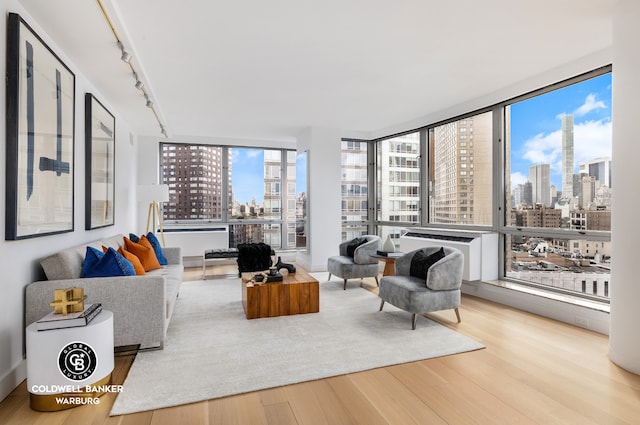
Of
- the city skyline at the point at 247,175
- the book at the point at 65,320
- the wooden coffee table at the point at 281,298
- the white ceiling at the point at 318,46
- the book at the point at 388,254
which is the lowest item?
the wooden coffee table at the point at 281,298

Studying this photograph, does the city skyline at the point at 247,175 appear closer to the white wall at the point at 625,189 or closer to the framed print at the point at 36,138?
the framed print at the point at 36,138

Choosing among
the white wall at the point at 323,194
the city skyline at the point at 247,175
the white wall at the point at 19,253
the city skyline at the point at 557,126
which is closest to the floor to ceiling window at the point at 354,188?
the white wall at the point at 323,194

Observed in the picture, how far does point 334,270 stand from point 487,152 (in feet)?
Result: 9.61

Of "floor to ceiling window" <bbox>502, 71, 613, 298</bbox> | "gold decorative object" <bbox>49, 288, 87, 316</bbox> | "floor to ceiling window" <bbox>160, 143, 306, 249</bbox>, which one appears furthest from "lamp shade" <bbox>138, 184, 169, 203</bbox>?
"floor to ceiling window" <bbox>502, 71, 613, 298</bbox>

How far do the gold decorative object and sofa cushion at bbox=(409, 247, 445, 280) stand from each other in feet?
10.8

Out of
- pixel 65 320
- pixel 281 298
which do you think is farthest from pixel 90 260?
pixel 281 298

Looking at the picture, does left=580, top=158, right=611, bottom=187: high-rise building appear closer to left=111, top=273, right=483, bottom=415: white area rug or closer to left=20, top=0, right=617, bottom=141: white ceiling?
left=20, top=0, right=617, bottom=141: white ceiling

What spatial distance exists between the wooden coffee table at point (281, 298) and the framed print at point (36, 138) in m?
1.94

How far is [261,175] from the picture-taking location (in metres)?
8.36

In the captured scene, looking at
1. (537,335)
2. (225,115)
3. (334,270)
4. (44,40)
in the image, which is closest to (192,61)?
(44,40)

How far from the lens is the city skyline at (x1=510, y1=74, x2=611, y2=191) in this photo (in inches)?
151

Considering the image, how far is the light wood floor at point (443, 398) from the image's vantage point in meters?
2.13

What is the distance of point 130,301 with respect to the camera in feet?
9.55

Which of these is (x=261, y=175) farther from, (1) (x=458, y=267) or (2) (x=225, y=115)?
(1) (x=458, y=267)
